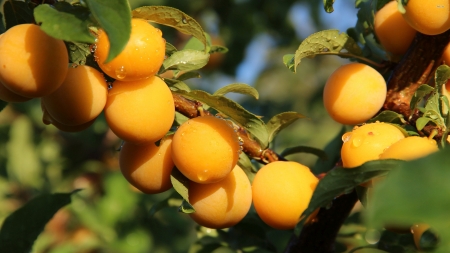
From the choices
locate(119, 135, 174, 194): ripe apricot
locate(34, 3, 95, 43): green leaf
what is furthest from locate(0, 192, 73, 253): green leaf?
locate(34, 3, 95, 43): green leaf

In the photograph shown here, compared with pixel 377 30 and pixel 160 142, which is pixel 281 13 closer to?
pixel 377 30

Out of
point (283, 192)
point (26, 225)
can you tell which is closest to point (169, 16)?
point (283, 192)

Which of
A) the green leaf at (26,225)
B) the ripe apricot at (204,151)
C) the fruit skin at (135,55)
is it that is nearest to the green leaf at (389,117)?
the ripe apricot at (204,151)

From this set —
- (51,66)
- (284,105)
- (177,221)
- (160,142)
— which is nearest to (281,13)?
(284,105)

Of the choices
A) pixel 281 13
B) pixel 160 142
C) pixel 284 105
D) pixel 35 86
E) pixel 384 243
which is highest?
pixel 35 86

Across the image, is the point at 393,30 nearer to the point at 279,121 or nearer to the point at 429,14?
the point at 429,14

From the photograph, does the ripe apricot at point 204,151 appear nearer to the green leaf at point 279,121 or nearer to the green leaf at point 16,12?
the green leaf at point 279,121
